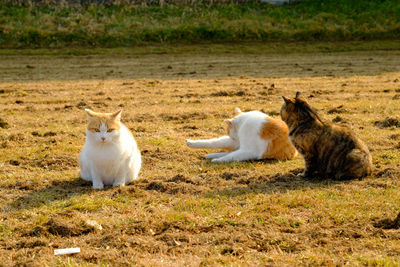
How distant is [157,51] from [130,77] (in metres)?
6.57

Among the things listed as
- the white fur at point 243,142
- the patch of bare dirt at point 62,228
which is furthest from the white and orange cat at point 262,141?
the patch of bare dirt at point 62,228

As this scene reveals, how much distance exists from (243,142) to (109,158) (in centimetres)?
239

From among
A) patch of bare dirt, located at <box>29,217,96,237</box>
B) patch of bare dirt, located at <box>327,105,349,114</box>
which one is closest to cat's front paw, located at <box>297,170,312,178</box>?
patch of bare dirt, located at <box>29,217,96,237</box>

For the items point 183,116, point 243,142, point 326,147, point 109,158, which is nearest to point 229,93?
point 183,116

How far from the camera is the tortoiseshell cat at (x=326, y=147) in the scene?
6.41m

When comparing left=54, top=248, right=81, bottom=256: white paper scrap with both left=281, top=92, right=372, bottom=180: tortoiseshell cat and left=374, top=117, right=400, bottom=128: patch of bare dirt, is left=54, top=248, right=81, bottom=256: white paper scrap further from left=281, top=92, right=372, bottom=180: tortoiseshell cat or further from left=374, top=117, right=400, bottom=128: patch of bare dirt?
left=374, top=117, right=400, bottom=128: patch of bare dirt

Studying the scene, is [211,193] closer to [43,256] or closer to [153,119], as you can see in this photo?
[43,256]

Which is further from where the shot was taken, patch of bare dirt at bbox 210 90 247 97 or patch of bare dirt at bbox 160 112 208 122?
patch of bare dirt at bbox 210 90 247 97

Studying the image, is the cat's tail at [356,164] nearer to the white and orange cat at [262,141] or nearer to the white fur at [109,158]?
the white and orange cat at [262,141]

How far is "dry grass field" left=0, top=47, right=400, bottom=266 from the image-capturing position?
454cm

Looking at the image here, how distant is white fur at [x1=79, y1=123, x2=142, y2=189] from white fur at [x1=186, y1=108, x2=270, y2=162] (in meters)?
1.65

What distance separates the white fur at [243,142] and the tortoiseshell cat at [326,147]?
0.93 m

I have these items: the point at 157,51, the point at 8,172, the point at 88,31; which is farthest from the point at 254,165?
the point at 88,31

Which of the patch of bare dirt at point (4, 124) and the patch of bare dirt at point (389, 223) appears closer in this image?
the patch of bare dirt at point (389, 223)
